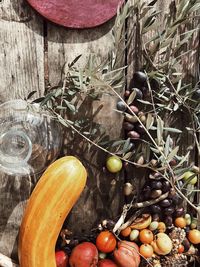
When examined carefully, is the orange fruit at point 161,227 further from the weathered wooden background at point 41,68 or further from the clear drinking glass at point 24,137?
the clear drinking glass at point 24,137

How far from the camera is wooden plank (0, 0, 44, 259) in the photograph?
1.26 metres

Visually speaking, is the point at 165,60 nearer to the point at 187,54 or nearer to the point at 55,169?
the point at 187,54

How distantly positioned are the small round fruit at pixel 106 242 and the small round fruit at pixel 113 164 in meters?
0.18

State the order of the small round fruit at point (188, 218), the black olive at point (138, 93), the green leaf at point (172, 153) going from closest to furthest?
1. the green leaf at point (172, 153)
2. the black olive at point (138, 93)
3. the small round fruit at point (188, 218)

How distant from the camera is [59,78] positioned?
4.25ft

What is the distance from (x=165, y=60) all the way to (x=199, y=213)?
462mm

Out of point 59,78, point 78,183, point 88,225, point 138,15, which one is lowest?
point 88,225

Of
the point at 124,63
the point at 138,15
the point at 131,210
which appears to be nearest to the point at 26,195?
the point at 131,210

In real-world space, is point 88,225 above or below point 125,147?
below

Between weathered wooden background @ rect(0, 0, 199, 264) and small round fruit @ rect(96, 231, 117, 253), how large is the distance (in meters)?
0.08

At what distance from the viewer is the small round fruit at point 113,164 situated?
131 cm

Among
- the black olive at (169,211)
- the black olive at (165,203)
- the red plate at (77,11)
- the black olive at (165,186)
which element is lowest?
the black olive at (169,211)

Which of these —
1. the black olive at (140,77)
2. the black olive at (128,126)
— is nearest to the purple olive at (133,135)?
the black olive at (128,126)

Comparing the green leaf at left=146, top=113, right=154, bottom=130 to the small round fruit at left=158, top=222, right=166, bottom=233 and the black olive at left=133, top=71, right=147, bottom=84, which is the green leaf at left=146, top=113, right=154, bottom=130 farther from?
the small round fruit at left=158, top=222, right=166, bottom=233
